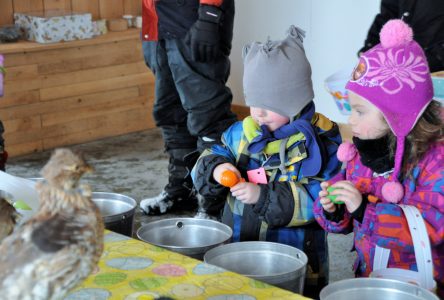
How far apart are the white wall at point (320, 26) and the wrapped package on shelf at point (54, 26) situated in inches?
38.3

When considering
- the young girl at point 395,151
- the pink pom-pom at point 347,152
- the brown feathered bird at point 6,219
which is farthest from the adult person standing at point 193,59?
the brown feathered bird at point 6,219

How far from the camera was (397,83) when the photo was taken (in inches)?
56.0

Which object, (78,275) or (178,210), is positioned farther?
(178,210)

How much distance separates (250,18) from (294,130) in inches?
110

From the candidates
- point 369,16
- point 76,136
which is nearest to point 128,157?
point 76,136

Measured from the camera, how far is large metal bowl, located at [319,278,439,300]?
1.15 metres

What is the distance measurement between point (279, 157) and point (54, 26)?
8.73 feet

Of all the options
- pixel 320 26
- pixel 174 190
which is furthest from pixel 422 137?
pixel 320 26

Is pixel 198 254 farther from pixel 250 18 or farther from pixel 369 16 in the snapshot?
pixel 250 18

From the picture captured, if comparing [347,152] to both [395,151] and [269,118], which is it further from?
[269,118]

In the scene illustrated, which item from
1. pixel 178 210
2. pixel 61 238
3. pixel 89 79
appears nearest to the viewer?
pixel 61 238

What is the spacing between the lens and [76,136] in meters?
4.31

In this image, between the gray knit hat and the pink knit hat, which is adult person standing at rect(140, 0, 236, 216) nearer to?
the gray knit hat

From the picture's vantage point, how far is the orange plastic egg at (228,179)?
5.43 ft
